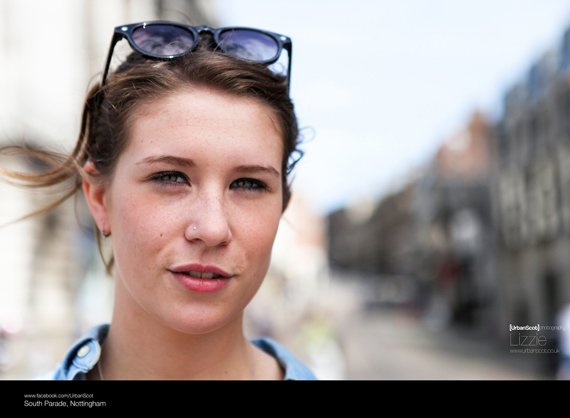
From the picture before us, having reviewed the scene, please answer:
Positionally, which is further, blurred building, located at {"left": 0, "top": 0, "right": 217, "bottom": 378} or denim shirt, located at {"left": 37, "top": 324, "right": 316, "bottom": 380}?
blurred building, located at {"left": 0, "top": 0, "right": 217, "bottom": 378}

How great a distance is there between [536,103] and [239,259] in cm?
2081

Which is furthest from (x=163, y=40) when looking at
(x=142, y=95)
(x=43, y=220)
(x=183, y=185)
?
(x=43, y=220)

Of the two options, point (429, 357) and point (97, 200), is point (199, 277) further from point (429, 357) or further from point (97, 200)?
point (429, 357)

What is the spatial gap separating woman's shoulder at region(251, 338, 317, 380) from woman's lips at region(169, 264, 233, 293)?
18.9 inches

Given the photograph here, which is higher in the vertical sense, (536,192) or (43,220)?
(43,220)

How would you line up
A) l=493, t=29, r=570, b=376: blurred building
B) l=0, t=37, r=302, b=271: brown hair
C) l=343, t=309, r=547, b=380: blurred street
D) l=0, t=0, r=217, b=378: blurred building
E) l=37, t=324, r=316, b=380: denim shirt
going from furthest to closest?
l=493, t=29, r=570, b=376: blurred building → l=343, t=309, r=547, b=380: blurred street → l=0, t=0, r=217, b=378: blurred building → l=37, t=324, r=316, b=380: denim shirt → l=0, t=37, r=302, b=271: brown hair

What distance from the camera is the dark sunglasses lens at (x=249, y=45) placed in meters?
1.45

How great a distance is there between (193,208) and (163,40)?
1.64 feet

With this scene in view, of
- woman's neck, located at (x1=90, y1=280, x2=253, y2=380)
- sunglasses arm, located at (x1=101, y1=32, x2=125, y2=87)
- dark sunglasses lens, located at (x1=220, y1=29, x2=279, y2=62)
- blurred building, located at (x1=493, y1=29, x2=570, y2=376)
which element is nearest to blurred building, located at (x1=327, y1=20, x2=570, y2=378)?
blurred building, located at (x1=493, y1=29, x2=570, y2=376)

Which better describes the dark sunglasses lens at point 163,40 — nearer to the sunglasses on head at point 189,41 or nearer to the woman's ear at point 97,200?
the sunglasses on head at point 189,41

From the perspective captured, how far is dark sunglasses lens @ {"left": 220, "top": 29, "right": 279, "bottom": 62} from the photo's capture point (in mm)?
1452

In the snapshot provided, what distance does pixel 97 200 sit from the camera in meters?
1.47

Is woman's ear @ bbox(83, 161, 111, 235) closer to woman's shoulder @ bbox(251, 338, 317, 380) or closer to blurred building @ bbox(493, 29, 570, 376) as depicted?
woman's shoulder @ bbox(251, 338, 317, 380)
